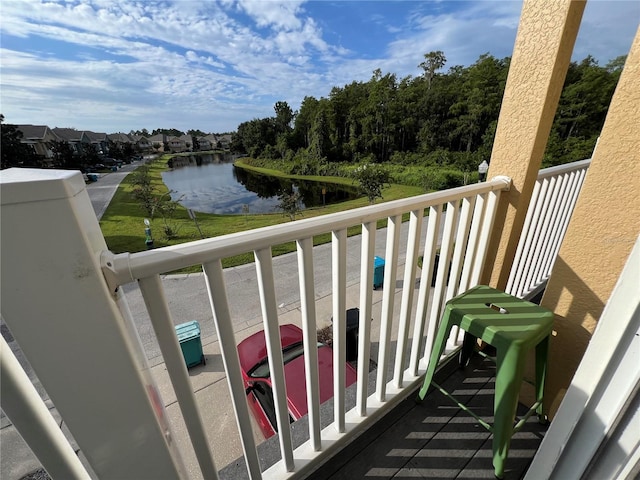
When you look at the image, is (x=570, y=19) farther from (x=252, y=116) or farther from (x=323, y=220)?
(x=252, y=116)

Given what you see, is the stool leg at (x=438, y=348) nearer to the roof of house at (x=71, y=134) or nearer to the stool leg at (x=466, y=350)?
the stool leg at (x=466, y=350)

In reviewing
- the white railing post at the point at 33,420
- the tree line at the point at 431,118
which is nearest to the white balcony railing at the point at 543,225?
the white railing post at the point at 33,420

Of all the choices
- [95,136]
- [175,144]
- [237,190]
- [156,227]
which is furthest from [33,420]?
[175,144]

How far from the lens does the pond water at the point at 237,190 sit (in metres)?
21.4

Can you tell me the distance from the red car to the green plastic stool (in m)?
1.36

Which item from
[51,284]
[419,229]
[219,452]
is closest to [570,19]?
[419,229]

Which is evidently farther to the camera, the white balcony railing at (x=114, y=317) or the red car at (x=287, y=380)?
the red car at (x=287, y=380)

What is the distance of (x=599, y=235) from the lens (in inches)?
46.9

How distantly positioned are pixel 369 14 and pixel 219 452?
16.0ft

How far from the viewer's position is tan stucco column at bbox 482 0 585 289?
1295 mm

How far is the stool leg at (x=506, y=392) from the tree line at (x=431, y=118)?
73.4 ft

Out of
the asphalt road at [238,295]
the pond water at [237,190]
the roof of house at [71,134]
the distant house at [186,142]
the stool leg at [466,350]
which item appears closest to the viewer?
the stool leg at [466,350]

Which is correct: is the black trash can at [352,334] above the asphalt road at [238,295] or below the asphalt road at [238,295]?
above

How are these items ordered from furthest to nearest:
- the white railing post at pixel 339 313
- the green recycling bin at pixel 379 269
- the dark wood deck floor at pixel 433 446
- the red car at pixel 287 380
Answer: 1. the green recycling bin at pixel 379 269
2. the red car at pixel 287 380
3. the dark wood deck floor at pixel 433 446
4. the white railing post at pixel 339 313
